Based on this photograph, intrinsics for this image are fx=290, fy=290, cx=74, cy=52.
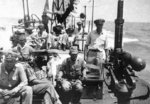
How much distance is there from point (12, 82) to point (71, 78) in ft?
4.91

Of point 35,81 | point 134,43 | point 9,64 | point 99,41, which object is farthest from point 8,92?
point 134,43

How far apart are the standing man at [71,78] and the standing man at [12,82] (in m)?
1.06

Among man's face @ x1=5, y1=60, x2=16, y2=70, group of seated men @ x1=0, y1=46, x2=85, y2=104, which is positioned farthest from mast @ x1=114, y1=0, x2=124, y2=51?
man's face @ x1=5, y1=60, x2=16, y2=70

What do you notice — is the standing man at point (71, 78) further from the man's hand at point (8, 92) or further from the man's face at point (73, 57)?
the man's hand at point (8, 92)

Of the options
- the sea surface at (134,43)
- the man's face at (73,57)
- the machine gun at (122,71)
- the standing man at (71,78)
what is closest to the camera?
the standing man at (71,78)

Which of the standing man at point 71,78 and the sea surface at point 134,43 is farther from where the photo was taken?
the sea surface at point 134,43

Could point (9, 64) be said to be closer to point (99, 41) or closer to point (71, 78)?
point (71, 78)

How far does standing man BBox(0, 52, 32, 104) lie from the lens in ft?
16.0

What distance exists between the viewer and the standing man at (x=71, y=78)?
5879 mm

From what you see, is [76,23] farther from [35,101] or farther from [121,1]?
[35,101]

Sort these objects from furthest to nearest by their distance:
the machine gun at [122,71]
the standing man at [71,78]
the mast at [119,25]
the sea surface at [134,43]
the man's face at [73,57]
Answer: the sea surface at [134,43] → the mast at [119,25] → the machine gun at [122,71] → the man's face at [73,57] → the standing man at [71,78]

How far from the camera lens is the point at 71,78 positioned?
6160 millimetres

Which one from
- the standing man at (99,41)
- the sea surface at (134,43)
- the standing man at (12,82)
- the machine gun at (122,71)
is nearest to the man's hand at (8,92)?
the standing man at (12,82)

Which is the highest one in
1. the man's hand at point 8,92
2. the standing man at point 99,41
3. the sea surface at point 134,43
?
the standing man at point 99,41
